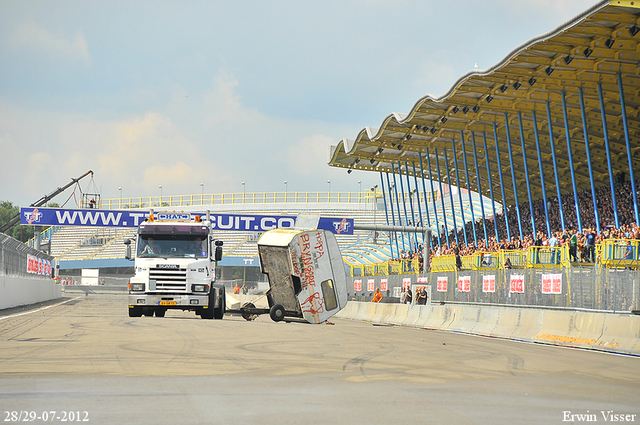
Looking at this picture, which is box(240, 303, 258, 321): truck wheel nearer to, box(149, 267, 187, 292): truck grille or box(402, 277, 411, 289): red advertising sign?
box(149, 267, 187, 292): truck grille

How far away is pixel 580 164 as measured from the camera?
48.3m

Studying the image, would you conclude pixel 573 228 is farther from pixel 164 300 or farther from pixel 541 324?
pixel 164 300

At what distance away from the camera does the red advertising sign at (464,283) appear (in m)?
26.8

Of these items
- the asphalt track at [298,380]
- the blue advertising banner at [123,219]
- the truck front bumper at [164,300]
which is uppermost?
the blue advertising banner at [123,219]

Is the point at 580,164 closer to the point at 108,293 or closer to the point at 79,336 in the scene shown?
the point at 79,336

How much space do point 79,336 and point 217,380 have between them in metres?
7.07

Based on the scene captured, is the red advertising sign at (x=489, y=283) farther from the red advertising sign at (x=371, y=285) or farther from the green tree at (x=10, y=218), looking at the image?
the green tree at (x=10, y=218)

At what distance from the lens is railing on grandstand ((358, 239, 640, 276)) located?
73.6ft

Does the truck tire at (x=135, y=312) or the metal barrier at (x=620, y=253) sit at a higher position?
the metal barrier at (x=620, y=253)

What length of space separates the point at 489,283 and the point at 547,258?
4.05 metres

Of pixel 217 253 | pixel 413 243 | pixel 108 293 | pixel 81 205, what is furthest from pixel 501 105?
pixel 81 205

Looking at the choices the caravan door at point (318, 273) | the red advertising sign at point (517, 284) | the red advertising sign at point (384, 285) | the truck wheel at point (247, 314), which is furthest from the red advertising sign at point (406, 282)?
the caravan door at point (318, 273)

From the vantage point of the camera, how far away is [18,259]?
106 ft

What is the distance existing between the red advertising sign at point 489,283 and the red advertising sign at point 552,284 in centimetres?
374
